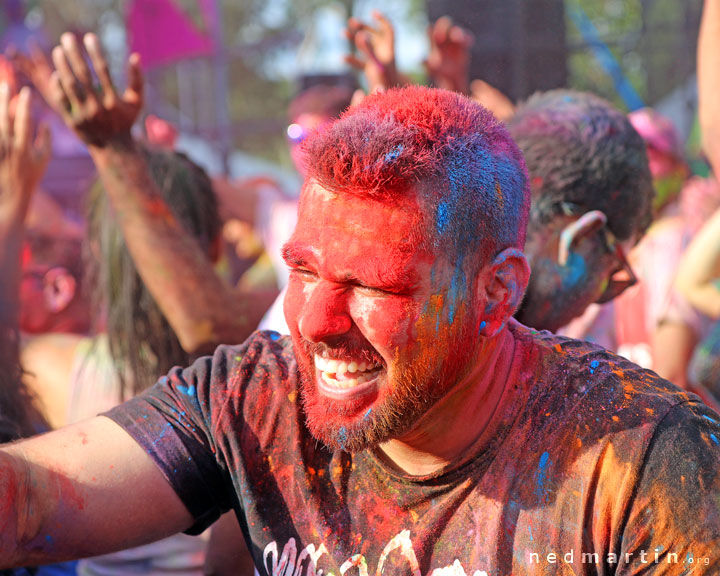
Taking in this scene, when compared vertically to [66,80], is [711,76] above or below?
below

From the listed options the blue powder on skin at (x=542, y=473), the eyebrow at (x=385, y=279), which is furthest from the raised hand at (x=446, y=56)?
the blue powder on skin at (x=542, y=473)

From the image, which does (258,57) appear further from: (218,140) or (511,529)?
(511,529)

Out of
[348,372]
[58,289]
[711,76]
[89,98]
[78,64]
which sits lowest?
[58,289]

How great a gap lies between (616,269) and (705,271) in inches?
53.6

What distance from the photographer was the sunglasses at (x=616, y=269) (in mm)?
2391

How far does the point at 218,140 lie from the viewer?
31.9ft

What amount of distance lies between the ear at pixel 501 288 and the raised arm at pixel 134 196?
120 centimetres

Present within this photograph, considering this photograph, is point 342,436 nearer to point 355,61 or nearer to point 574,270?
point 574,270

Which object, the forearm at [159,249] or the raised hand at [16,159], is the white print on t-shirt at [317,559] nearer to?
the forearm at [159,249]

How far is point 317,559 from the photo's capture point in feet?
5.71

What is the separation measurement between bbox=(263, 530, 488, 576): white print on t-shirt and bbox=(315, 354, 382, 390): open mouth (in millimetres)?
318

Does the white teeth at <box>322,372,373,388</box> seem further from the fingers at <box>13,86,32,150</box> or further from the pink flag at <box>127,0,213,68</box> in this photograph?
the pink flag at <box>127,0,213,68</box>

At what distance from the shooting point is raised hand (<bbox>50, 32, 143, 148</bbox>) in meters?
2.55

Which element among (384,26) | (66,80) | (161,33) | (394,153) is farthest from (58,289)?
(161,33)
